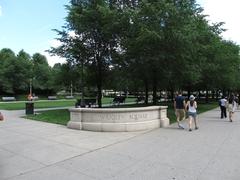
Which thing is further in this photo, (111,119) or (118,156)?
(111,119)

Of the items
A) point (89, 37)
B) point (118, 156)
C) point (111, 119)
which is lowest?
point (118, 156)

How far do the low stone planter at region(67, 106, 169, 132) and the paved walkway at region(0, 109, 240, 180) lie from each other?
0.64 m

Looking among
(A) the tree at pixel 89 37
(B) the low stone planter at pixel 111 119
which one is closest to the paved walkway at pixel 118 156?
(B) the low stone planter at pixel 111 119

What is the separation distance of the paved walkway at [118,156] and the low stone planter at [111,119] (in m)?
0.64

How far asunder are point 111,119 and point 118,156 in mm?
4527

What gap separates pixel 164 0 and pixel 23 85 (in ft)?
153

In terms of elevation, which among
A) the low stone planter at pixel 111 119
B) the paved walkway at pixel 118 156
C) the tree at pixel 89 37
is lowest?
the paved walkway at pixel 118 156

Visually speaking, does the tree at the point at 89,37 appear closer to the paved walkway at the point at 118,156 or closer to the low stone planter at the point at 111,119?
the low stone planter at the point at 111,119

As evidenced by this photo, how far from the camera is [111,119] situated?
Answer: 12.3m

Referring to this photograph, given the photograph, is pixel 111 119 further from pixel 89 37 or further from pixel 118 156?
pixel 89 37

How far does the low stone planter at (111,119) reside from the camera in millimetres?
12273

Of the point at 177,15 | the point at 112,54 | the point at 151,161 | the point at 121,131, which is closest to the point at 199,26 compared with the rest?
the point at 177,15

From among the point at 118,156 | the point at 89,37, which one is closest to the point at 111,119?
the point at 118,156

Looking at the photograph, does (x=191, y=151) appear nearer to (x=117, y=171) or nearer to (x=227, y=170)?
(x=227, y=170)
